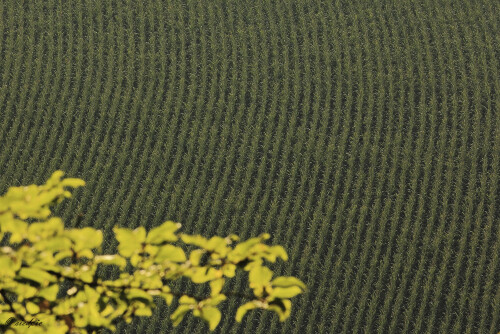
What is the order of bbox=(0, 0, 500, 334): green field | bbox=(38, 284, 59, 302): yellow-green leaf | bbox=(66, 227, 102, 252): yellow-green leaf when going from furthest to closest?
bbox=(0, 0, 500, 334): green field → bbox=(38, 284, 59, 302): yellow-green leaf → bbox=(66, 227, 102, 252): yellow-green leaf

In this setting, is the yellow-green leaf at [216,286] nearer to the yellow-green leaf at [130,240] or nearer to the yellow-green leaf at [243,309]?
the yellow-green leaf at [243,309]

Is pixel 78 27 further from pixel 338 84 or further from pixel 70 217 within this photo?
pixel 338 84

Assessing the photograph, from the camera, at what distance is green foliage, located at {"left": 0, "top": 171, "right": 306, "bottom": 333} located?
1.89 m

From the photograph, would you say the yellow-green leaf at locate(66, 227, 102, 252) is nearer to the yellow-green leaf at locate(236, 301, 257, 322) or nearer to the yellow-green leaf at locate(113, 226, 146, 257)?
the yellow-green leaf at locate(113, 226, 146, 257)

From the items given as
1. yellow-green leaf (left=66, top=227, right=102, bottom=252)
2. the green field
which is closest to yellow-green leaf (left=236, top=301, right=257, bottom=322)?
yellow-green leaf (left=66, top=227, right=102, bottom=252)

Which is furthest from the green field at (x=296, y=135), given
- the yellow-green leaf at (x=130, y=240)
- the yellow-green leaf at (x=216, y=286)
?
the yellow-green leaf at (x=130, y=240)

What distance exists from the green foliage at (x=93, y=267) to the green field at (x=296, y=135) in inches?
144

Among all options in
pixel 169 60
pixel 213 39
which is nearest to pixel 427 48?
pixel 213 39

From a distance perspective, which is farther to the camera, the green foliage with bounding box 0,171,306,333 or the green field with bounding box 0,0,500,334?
the green field with bounding box 0,0,500,334

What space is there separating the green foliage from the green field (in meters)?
3.67

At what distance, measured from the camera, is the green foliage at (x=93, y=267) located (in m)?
1.89

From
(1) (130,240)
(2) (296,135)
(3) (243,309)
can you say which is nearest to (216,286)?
(3) (243,309)

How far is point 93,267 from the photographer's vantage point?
2.12 m

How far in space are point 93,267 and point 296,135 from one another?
506 centimetres
